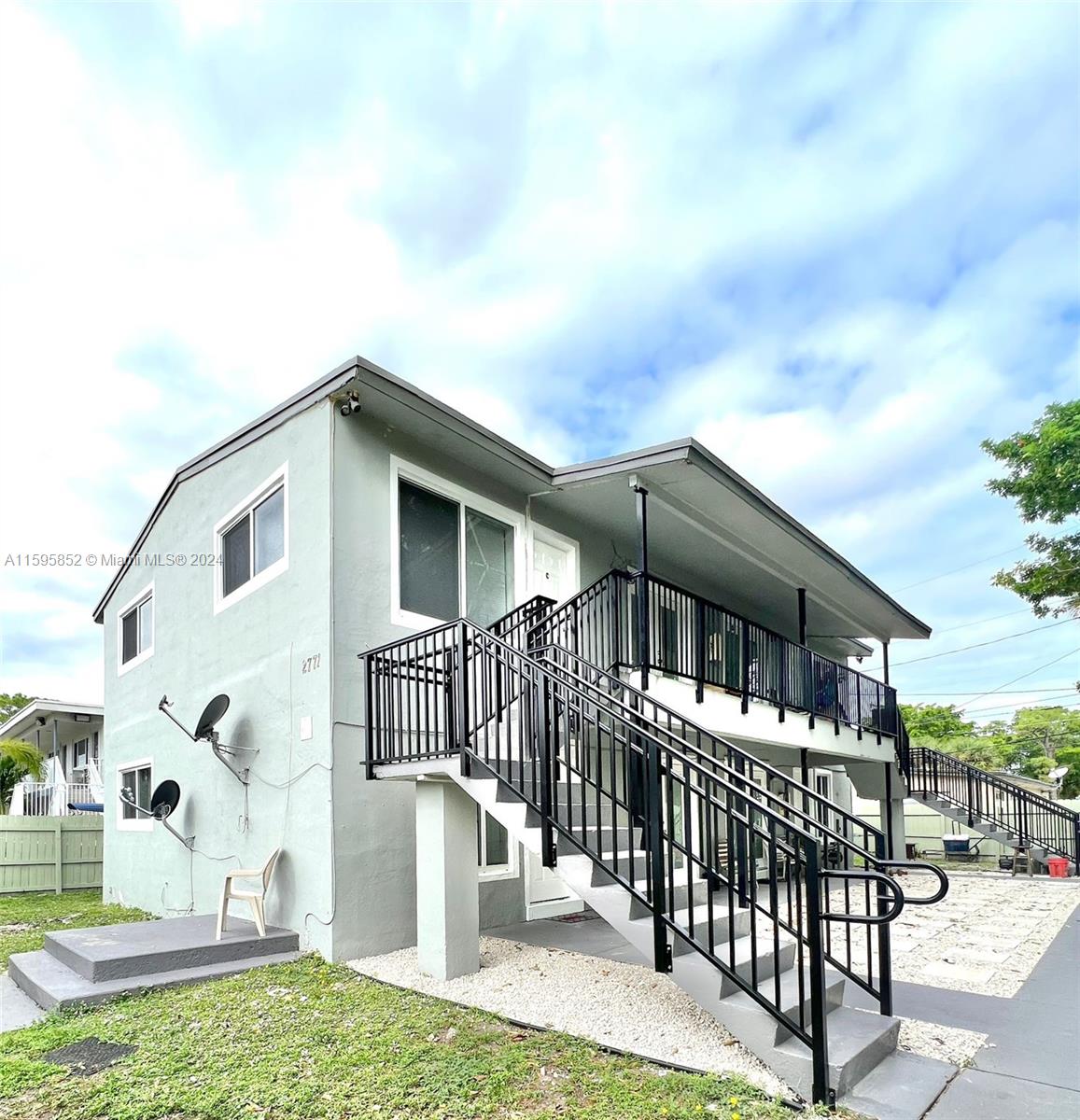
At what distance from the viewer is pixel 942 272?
513 inches

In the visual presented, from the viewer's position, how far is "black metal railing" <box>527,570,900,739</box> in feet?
25.2

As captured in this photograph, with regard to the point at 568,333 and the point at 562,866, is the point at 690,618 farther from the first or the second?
the point at 568,333

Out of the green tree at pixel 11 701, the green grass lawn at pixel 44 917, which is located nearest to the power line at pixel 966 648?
the green grass lawn at pixel 44 917

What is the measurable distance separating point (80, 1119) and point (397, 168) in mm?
8754

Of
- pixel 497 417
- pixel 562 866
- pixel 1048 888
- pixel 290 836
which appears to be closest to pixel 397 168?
pixel 290 836

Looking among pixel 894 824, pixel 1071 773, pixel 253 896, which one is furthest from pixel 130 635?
pixel 1071 773

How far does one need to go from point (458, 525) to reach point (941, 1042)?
18.6ft

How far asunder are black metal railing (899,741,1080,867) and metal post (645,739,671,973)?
41.0 ft

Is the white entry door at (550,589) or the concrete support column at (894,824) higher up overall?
the white entry door at (550,589)

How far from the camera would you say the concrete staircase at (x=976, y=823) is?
13688 millimetres

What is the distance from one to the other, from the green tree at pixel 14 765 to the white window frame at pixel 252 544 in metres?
8.88

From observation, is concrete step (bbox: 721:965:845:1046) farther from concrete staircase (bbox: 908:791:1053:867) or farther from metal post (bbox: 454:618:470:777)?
concrete staircase (bbox: 908:791:1053:867)

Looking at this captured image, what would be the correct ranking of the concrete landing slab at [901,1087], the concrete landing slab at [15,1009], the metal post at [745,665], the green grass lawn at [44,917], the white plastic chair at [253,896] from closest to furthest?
the concrete landing slab at [901,1087], the concrete landing slab at [15,1009], the white plastic chair at [253,896], the green grass lawn at [44,917], the metal post at [745,665]

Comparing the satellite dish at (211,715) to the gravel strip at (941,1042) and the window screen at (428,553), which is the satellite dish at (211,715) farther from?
the gravel strip at (941,1042)
